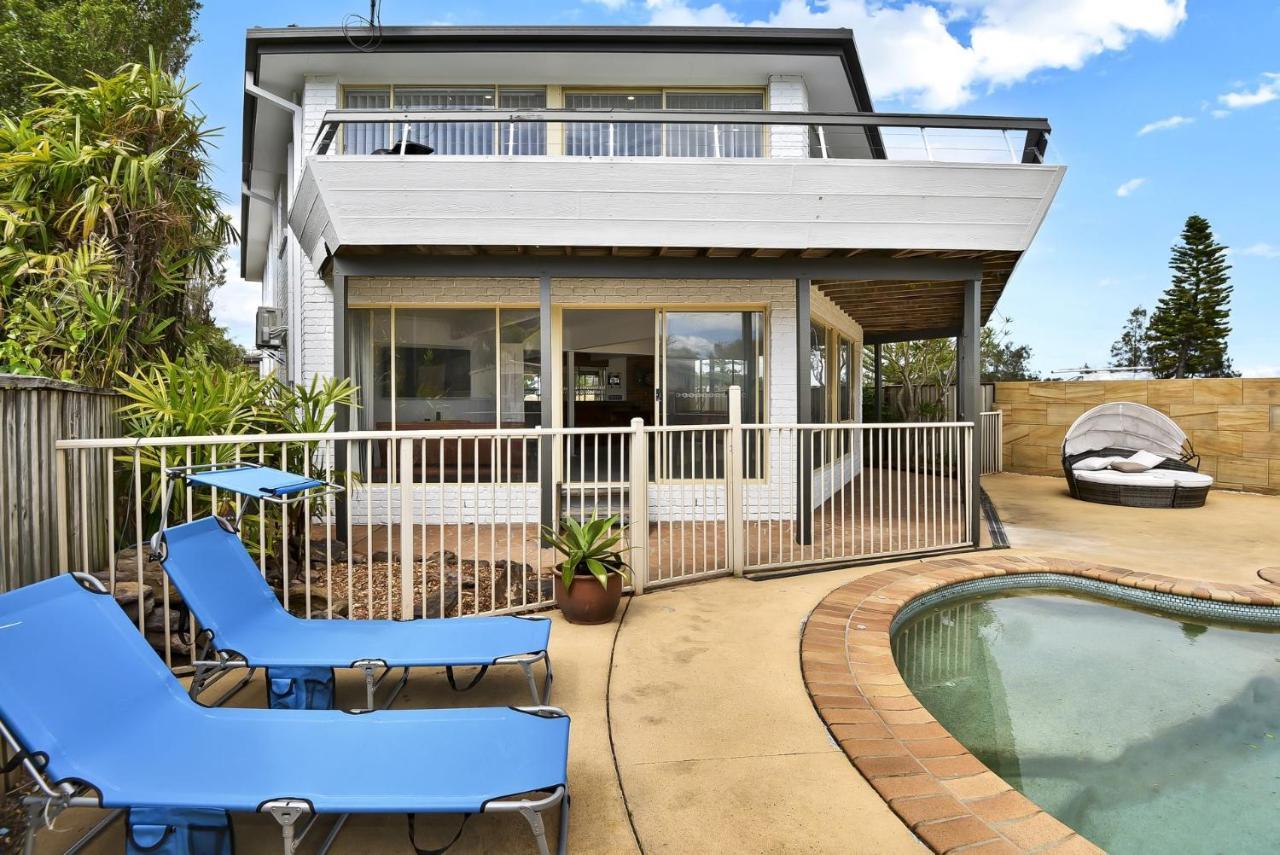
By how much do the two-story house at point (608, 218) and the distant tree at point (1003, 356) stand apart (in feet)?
50.0

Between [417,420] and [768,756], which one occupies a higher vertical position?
[417,420]

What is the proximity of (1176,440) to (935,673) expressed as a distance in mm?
8724

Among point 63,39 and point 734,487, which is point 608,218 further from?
point 63,39

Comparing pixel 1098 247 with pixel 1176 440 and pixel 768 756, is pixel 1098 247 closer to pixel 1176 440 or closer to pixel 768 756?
pixel 1176 440

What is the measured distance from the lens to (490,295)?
7.38 m

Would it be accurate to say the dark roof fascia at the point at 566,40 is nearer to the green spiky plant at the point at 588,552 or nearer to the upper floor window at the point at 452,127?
the upper floor window at the point at 452,127

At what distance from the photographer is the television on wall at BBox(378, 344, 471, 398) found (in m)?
7.41

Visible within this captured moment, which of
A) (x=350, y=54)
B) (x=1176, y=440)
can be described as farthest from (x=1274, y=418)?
(x=350, y=54)

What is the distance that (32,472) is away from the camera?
275cm

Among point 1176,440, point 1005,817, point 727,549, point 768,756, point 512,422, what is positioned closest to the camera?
point 1005,817

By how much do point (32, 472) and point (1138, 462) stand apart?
11286 millimetres

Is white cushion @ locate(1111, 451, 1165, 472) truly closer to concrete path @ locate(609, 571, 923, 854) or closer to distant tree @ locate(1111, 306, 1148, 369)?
concrete path @ locate(609, 571, 923, 854)

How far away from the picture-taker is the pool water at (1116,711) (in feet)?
7.77

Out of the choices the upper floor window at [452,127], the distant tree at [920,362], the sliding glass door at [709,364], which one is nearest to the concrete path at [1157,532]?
the sliding glass door at [709,364]
